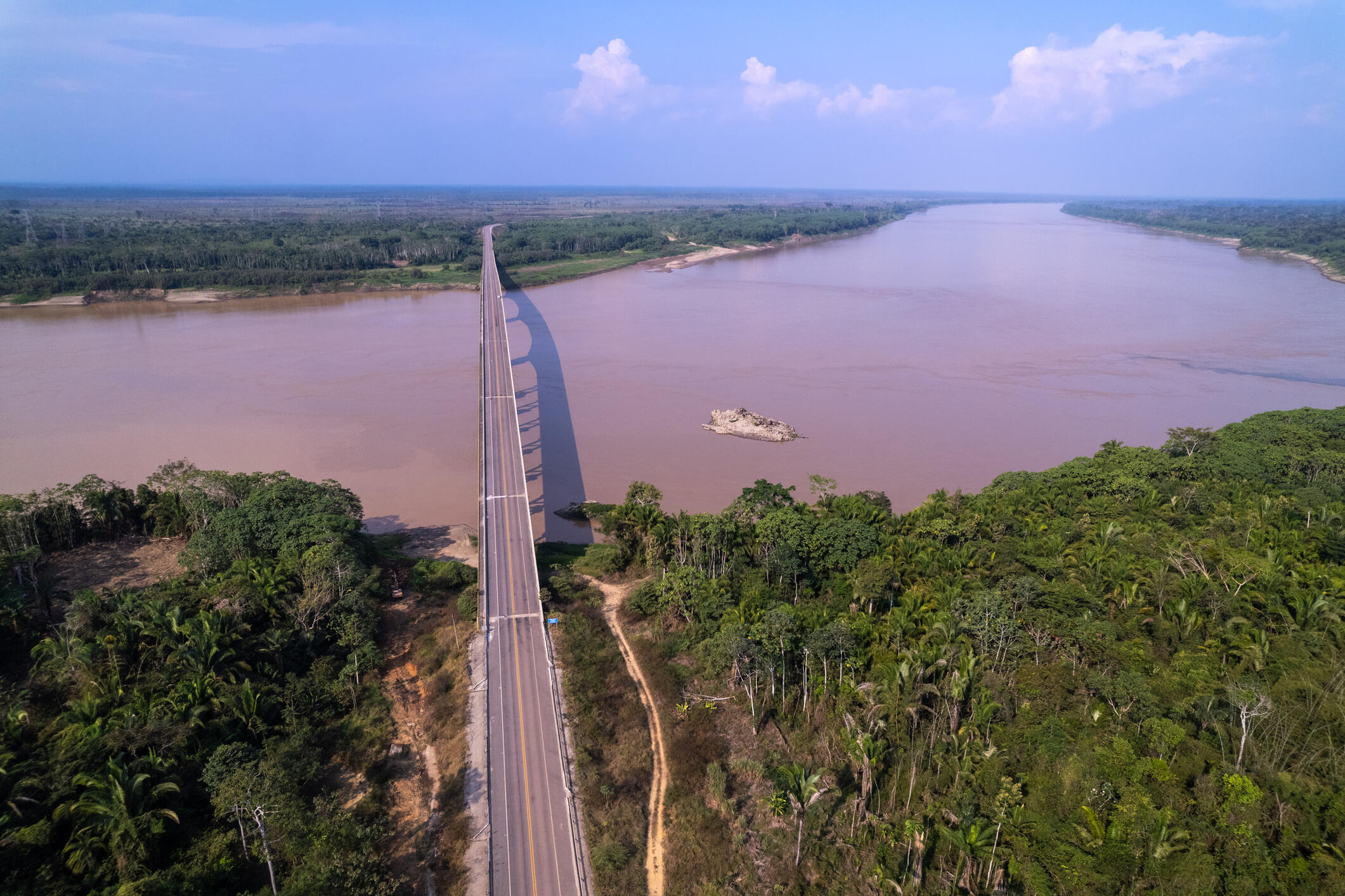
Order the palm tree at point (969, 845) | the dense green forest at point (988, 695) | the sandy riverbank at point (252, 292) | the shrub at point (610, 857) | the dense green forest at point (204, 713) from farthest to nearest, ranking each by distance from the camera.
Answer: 1. the sandy riverbank at point (252, 292)
2. the shrub at point (610, 857)
3. the dense green forest at point (204, 713)
4. the palm tree at point (969, 845)
5. the dense green forest at point (988, 695)

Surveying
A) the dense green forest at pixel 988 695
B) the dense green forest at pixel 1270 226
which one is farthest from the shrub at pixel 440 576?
the dense green forest at pixel 1270 226

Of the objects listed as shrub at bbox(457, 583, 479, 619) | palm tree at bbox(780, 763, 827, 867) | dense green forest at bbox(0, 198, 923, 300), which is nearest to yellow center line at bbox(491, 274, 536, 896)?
shrub at bbox(457, 583, 479, 619)

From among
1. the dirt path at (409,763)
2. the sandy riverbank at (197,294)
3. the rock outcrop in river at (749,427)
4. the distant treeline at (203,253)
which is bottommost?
the dirt path at (409,763)

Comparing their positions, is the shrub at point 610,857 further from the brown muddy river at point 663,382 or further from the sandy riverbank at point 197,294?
the sandy riverbank at point 197,294

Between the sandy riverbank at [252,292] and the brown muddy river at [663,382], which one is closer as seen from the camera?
the brown muddy river at [663,382]

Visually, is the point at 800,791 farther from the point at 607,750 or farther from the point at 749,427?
the point at 749,427

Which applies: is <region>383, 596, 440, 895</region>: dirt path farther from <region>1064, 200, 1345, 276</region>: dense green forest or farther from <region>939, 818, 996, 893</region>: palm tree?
<region>1064, 200, 1345, 276</region>: dense green forest

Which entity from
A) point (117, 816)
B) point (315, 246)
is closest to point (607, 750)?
point (117, 816)
